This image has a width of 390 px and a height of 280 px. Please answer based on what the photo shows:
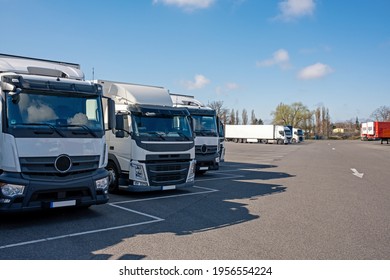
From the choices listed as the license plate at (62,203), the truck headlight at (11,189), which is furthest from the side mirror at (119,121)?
the truck headlight at (11,189)

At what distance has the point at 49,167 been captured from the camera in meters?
6.80

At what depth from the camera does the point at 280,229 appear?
685 cm

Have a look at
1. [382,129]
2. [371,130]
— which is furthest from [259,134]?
[382,129]

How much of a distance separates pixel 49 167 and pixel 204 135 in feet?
27.6

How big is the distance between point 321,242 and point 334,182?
8.59 m

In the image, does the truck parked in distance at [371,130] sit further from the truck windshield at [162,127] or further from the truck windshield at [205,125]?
the truck windshield at [162,127]

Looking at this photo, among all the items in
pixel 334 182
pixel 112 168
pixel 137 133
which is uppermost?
pixel 137 133

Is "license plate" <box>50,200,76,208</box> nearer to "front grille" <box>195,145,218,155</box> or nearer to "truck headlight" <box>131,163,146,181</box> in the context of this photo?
"truck headlight" <box>131,163,146,181</box>

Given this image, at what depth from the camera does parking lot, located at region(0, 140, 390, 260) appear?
5.43 meters

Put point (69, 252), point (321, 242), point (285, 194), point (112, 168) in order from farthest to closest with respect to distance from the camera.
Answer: point (285, 194) → point (112, 168) → point (321, 242) → point (69, 252)

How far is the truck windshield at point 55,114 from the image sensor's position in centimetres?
664

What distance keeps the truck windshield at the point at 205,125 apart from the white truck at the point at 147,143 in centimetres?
367

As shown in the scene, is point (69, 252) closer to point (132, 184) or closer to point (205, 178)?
point (132, 184)
